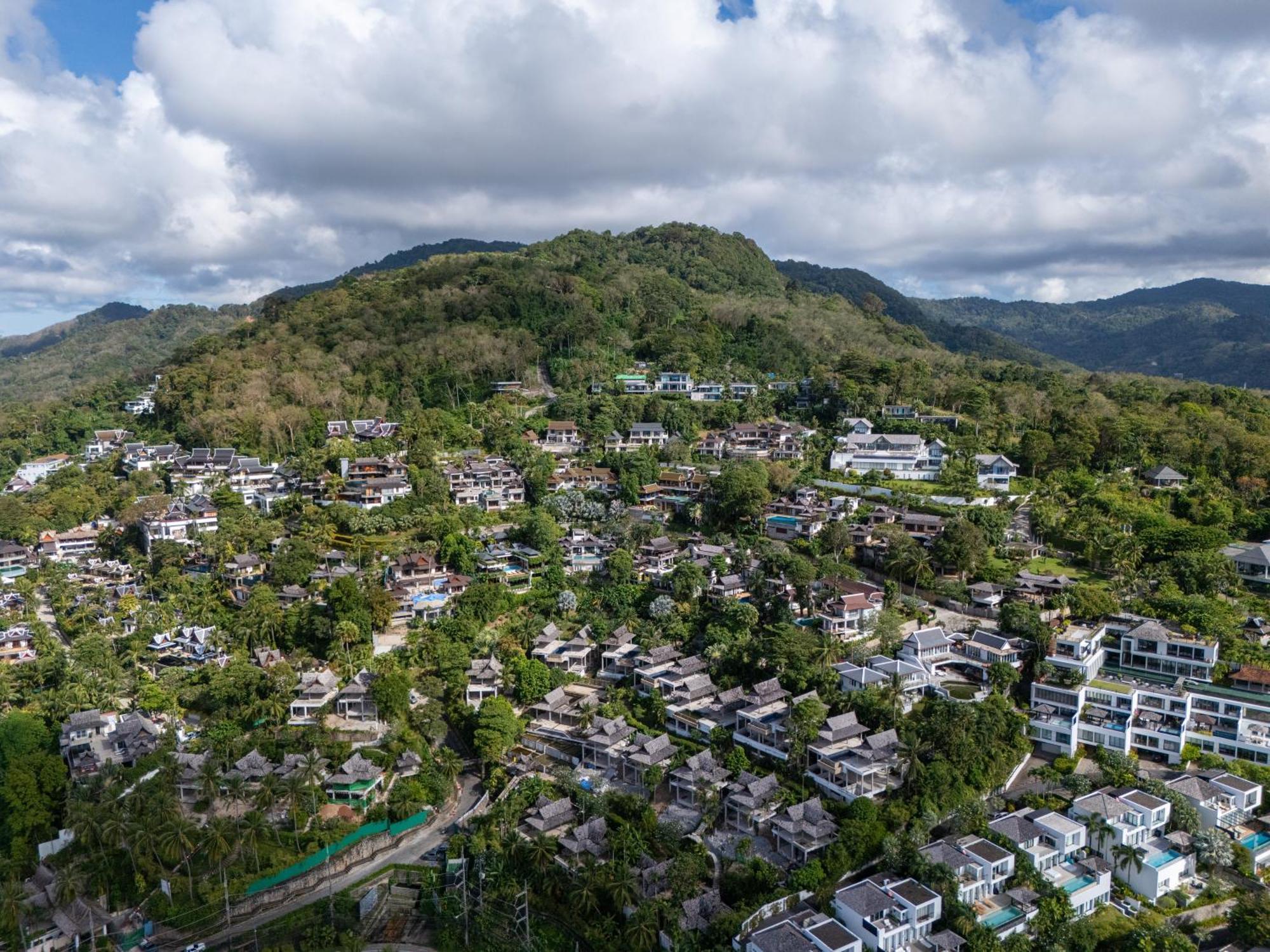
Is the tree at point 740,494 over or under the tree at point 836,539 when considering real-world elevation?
over

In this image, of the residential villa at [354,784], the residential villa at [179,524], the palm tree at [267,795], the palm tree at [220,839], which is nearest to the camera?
the palm tree at [220,839]

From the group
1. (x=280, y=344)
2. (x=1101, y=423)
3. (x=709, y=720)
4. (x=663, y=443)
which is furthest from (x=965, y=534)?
(x=280, y=344)

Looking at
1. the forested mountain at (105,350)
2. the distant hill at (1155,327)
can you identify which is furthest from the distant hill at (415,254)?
the distant hill at (1155,327)

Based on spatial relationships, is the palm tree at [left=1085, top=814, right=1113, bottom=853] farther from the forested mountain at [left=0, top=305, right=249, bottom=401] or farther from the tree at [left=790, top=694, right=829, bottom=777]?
the forested mountain at [left=0, top=305, right=249, bottom=401]

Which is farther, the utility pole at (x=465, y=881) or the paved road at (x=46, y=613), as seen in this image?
the paved road at (x=46, y=613)

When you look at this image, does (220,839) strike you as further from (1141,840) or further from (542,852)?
(1141,840)

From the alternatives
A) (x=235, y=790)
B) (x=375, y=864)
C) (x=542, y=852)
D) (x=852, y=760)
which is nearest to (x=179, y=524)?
(x=235, y=790)

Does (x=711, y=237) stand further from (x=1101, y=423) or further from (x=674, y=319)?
(x=1101, y=423)

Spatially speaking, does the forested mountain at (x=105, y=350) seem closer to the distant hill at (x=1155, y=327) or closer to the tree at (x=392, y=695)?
the tree at (x=392, y=695)
